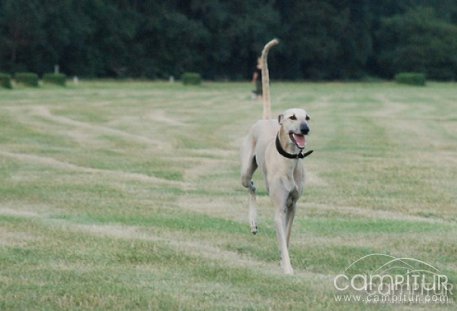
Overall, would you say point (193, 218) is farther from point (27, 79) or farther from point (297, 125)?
point (27, 79)

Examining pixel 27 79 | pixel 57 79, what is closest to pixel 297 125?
pixel 27 79

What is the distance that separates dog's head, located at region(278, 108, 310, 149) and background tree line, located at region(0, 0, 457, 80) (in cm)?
8256

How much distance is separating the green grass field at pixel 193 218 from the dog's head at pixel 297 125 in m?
1.08

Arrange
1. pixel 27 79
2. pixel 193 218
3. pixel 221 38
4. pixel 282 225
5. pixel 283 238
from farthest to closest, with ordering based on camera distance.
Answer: pixel 221 38, pixel 27 79, pixel 193 218, pixel 282 225, pixel 283 238

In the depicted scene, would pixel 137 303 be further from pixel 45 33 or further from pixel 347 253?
pixel 45 33

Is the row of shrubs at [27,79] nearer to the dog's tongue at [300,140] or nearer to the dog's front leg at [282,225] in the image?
the dog's front leg at [282,225]

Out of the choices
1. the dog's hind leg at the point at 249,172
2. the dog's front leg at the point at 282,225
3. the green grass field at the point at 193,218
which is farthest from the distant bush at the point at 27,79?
the dog's front leg at the point at 282,225

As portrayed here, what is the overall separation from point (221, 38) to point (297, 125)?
101m

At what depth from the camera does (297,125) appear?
965cm

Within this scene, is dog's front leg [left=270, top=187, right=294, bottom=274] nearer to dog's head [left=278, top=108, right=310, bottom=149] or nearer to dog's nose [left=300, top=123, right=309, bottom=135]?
dog's head [left=278, top=108, right=310, bottom=149]

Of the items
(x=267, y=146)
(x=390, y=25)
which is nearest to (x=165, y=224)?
(x=267, y=146)

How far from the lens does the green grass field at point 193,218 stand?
29.2 ft

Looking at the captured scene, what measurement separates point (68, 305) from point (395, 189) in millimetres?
9436

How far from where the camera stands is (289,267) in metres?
9.70
